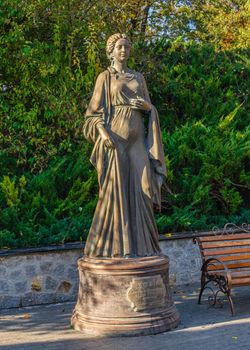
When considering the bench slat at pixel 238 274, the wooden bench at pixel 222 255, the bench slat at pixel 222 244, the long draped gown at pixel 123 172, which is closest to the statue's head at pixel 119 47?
the long draped gown at pixel 123 172

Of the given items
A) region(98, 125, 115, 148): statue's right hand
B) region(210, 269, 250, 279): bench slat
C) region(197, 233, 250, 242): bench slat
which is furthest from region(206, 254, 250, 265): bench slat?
region(98, 125, 115, 148): statue's right hand

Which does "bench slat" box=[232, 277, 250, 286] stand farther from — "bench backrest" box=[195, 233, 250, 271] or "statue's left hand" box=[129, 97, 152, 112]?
"statue's left hand" box=[129, 97, 152, 112]

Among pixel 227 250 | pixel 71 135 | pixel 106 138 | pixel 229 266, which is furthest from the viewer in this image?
pixel 71 135

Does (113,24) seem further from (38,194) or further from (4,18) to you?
(38,194)

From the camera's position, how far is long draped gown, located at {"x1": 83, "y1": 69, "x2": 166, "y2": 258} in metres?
6.50

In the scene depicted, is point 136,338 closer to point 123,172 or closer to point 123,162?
point 123,172

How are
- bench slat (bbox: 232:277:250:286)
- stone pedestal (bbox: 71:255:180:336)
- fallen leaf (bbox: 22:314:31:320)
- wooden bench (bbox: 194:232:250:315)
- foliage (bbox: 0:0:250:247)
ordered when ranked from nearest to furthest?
stone pedestal (bbox: 71:255:180:336) → bench slat (bbox: 232:277:250:286) → fallen leaf (bbox: 22:314:31:320) → wooden bench (bbox: 194:232:250:315) → foliage (bbox: 0:0:250:247)

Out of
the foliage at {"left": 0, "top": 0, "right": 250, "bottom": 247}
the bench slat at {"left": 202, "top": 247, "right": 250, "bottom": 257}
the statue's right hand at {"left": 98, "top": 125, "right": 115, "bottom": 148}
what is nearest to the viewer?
the statue's right hand at {"left": 98, "top": 125, "right": 115, "bottom": 148}

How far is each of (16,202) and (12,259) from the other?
4.20ft

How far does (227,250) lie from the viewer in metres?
8.00

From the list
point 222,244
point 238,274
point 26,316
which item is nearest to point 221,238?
point 222,244

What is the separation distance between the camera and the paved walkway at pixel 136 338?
19.4 feet

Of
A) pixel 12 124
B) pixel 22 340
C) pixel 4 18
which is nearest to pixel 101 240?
pixel 22 340

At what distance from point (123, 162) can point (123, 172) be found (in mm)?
114
